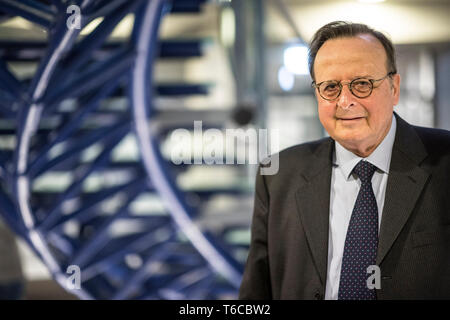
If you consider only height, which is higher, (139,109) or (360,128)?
(139,109)

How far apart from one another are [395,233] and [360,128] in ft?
0.72

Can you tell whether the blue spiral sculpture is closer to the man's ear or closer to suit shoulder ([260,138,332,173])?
suit shoulder ([260,138,332,173])

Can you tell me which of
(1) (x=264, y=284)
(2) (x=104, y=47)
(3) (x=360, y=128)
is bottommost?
(1) (x=264, y=284)

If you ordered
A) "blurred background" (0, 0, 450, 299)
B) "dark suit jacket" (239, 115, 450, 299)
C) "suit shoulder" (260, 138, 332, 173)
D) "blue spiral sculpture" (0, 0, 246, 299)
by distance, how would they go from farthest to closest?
"blue spiral sculpture" (0, 0, 246, 299) → "blurred background" (0, 0, 450, 299) → "suit shoulder" (260, 138, 332, 173) → "dark suit jacket" (239, 115, 450, 299)

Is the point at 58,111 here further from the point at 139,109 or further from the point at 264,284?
the point at 264,284

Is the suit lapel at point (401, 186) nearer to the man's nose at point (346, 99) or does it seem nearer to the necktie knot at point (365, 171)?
the necktie knot at point (365, 171)

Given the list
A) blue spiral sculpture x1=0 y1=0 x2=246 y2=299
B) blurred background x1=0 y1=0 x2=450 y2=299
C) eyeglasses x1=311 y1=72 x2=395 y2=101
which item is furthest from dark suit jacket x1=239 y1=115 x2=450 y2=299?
blue spiral sculpture x1=0 y1=0 x2=246 y2=299

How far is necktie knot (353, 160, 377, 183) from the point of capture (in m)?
1.15

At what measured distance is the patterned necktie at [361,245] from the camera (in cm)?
110

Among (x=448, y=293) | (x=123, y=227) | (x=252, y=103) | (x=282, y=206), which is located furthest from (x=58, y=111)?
(x=448, y=293)

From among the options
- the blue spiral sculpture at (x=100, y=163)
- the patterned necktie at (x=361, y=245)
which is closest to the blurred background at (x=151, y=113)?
the blue spiral sculpture at (x=100, y=163)

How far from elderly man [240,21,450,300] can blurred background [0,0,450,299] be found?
3.11 feet

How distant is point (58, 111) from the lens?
4.18 meters

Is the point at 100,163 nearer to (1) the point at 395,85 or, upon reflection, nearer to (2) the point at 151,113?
(2) the point at 151,113
